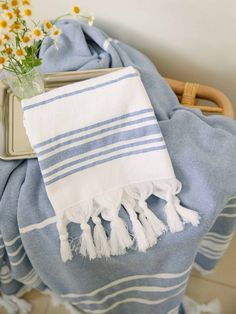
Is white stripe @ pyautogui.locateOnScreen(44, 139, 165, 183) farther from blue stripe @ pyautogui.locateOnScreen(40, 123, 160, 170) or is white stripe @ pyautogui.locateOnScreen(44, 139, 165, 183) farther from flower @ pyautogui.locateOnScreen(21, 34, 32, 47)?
flower @ pyautogui.locateOnScreen(21, 34, 32, 47)

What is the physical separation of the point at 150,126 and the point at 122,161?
0.09 m

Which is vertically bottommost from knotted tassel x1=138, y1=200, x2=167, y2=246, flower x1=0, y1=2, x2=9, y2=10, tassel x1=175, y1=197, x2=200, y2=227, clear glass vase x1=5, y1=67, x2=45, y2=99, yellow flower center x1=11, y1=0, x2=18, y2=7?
knotted tassel x1=138, y1=200, x2=167, y2=246

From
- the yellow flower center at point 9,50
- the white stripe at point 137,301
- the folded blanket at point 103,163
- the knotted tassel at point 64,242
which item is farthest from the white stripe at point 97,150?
the white stripe at point 137,301

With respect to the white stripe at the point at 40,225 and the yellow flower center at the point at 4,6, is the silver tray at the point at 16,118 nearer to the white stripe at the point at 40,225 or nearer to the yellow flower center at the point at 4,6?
the white stripe at the point at 40,225

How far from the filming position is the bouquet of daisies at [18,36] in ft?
1.77

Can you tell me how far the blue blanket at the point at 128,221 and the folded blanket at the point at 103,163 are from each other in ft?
0.09

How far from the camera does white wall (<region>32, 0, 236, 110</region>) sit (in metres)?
0.80

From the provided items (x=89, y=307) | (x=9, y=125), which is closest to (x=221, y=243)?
(x=89, y=307)

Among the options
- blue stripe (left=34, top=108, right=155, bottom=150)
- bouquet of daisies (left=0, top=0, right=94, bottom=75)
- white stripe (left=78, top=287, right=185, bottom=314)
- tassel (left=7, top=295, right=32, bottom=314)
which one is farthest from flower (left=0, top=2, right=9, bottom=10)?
tassel (left=7, top=295, right=32, bottom=314)

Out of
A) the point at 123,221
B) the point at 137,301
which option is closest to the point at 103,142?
the point at 123,221

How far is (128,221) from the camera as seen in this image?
2.04 feet

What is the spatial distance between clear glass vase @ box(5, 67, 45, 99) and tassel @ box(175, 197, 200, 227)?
14.9 inches

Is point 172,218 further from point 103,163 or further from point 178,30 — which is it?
point 178,30

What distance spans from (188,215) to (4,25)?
45 cm
